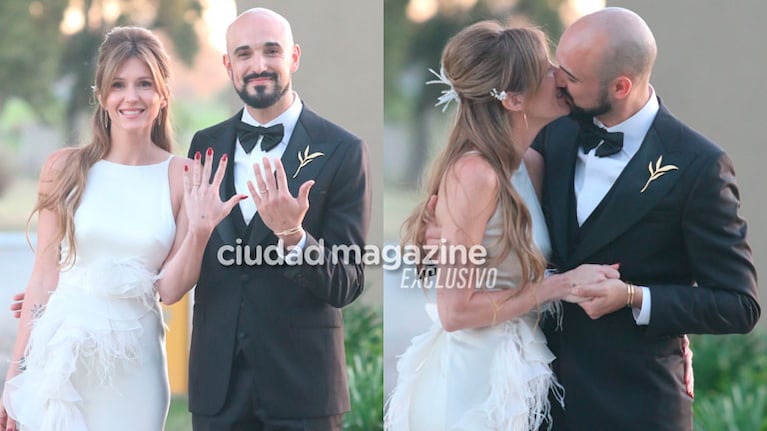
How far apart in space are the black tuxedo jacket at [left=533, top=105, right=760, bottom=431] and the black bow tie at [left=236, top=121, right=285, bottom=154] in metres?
0.93

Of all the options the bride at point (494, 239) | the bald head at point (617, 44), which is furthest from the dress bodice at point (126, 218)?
the bald head at point (617, 44)

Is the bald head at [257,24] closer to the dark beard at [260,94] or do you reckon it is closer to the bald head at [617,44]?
the dark beard at [260,94]

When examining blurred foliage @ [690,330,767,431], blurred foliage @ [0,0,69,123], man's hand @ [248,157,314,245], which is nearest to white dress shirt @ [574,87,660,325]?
man's hand @ [248,157,314,245]

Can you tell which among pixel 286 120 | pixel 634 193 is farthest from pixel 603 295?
pixel 286 120

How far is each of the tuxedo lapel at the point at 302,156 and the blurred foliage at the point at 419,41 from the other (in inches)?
80.8

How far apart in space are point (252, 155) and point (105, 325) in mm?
754

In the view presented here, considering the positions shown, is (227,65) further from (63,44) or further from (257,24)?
(63,44)

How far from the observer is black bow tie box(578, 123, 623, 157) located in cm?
319

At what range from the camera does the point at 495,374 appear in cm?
324

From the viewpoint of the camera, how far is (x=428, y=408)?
330 cm

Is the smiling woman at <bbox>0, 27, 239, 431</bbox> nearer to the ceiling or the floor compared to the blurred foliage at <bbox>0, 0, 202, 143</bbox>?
nearer to the floor

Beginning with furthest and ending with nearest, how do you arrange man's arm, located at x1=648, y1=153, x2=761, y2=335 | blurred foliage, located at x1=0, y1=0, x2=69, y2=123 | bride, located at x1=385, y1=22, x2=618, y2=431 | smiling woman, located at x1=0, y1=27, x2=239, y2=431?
blurred foliage, located at x1=0, y1=0, x2=69, y2=123 < smiling woman, located at x1=0, y1=27, x2=239, y2=431 < bride, located at x1=385, y1=22, x2=618, y2=431 < man's arm, located at x1=648, y1=153, x2=761, y2=335

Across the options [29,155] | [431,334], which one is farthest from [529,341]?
[29,155]

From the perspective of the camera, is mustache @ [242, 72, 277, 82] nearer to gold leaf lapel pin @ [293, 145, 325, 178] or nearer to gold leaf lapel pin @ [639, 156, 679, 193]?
gold leaf lapel pin @ [293, 145, 325, 178]
